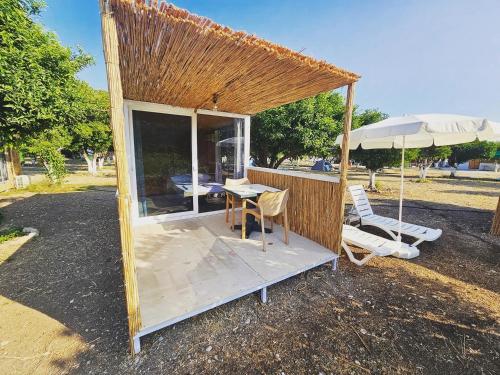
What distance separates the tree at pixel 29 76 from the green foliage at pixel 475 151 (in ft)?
111

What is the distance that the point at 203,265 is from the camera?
2.61 m

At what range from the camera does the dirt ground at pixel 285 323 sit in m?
1.59

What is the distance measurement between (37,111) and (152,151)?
173cm

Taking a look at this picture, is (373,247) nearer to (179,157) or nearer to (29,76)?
(179,157)

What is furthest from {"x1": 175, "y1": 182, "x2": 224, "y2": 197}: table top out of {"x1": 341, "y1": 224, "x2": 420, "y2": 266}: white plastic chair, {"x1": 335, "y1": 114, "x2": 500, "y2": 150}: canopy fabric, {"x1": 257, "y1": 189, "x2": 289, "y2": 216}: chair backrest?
{"x1": 335, "y1": 114, "x2": 500, "y2": 150}: canopy fabric

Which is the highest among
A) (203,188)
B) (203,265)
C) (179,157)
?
(179,157)

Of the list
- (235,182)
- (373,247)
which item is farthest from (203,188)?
(373,247)

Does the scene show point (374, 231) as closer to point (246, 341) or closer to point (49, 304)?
point (246, 341)

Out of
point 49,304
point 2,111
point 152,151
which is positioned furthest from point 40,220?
point 49,304

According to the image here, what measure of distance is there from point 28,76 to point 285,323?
4722mm

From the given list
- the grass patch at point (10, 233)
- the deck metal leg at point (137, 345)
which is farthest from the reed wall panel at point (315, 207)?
the grass patch at point (10, 233)

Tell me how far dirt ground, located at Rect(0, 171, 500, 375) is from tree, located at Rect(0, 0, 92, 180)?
214 centimetres

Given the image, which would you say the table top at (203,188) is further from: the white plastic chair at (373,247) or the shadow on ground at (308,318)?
the white plastic chair at (373,247)

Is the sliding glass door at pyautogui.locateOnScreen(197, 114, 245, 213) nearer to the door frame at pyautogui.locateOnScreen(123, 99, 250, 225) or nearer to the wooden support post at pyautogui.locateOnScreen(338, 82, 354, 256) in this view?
the door frame at pyautogui.locateOnScreen(123, 99, 250, 225)
